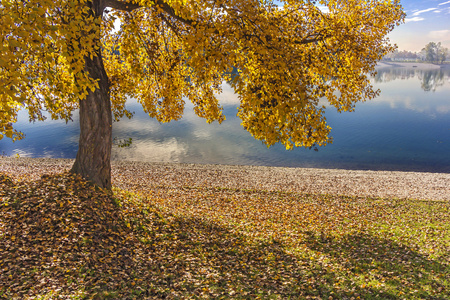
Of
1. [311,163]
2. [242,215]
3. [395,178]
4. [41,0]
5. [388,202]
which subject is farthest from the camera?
[311,163]

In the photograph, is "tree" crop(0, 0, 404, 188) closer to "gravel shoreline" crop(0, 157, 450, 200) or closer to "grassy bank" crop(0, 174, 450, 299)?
"grassy bank" crop(0, 174, 450, 299)

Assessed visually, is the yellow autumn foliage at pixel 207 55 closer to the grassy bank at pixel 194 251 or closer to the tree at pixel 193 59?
the tree at pixel 193 59

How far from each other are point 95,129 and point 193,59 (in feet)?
14.7

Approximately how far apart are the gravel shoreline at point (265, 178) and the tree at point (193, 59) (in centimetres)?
672

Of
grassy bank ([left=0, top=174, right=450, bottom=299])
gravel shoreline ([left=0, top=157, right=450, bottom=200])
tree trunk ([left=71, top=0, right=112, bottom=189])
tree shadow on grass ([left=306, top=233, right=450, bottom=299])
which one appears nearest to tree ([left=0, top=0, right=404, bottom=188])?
tree trunk ([left=71, top=0, right=112, bottom=189])

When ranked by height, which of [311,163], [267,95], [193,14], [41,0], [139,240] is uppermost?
[193,14]

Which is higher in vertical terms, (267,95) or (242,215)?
(267,95)

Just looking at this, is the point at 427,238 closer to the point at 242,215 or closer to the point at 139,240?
the point at 242,215

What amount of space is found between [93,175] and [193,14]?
671 centimetres

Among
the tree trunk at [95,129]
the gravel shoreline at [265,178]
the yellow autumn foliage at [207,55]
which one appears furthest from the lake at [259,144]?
the tree trunk at [95,129]

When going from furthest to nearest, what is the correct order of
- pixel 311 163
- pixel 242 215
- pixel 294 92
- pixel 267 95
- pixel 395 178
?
pixel 311 163 < pixel 395 178 < pixel 242 215 < pixel 267 95 < pixel 294 92

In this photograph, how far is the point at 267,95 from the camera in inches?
389

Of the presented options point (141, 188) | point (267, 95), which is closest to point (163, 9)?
point (267, 95)

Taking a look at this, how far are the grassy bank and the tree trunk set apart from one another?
67cm
